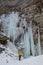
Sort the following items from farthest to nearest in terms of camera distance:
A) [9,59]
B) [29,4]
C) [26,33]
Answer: [29,4]
[26,33]
[9,59]

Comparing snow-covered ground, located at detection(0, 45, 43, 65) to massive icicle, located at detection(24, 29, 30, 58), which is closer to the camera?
snow-covered ground, located at detection(0, 45, 43, 65)

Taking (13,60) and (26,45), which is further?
(26,45)

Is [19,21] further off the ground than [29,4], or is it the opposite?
[29,4]

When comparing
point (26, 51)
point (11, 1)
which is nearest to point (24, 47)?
point (26, 51)

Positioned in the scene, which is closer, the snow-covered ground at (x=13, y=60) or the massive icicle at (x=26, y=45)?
the snow-covered ground at (x=13, y=60)

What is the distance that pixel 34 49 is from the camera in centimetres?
1357

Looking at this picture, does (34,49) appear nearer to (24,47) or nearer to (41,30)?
(24,47)

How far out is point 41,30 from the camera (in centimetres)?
1450

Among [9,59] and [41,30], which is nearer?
[9,59]

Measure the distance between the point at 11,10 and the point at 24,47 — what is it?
4342 mm

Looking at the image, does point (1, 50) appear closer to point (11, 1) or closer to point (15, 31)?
point (15, 31)

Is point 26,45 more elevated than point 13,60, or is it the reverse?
point 26,45

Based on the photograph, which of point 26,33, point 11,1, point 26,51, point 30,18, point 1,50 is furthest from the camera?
point 11,1

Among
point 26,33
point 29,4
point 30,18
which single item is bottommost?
point 26,33
